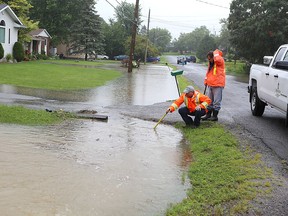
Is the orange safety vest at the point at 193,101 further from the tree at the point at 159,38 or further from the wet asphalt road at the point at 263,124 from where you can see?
the tree at the point at 159,38

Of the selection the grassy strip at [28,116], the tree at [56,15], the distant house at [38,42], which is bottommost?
the grassy strip at [28,116]

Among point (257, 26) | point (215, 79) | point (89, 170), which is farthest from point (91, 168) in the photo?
point (257, 26)

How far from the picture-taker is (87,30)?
5388 cm

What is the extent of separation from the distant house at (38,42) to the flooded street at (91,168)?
3628 cm

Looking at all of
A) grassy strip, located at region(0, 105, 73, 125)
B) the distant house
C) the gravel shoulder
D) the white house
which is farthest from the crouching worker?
the distant house

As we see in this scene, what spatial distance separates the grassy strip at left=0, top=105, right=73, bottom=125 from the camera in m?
8.57

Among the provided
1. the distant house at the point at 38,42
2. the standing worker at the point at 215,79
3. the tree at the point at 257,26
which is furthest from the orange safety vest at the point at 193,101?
the distant house at the point at 38,42

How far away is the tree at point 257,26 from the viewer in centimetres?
3444

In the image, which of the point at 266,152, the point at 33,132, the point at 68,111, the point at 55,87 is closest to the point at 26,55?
the point at 55,87

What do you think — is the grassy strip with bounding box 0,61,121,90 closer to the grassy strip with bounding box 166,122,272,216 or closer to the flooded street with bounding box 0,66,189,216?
the flooded street with bounding box 0,66,189,216

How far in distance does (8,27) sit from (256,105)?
2630cm

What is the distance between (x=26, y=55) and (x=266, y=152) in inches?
1344

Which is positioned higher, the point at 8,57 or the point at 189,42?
the point at 189,42

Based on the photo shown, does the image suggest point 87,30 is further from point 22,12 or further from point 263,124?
point 263,124
